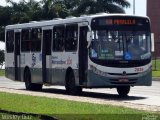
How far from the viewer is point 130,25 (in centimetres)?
2416

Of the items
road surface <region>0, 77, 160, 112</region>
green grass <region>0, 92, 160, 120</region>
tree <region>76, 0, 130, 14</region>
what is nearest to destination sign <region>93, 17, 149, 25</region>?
road surface <region>0, 77, 160, 112</region>

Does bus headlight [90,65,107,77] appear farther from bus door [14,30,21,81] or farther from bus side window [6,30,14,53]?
bus side window [6,30,14,53]

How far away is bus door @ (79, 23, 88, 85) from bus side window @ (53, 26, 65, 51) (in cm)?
202

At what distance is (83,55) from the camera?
80.1 ft

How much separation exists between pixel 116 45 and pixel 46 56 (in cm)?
557

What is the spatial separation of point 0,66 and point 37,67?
4738 cm

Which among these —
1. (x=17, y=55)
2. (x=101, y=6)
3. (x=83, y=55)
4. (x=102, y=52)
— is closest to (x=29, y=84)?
(x=17, y=55)

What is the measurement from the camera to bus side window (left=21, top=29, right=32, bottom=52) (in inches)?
1187

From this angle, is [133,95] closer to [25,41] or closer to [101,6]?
[25,41]

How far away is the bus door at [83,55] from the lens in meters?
24.2

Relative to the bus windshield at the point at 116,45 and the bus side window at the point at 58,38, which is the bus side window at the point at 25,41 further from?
the bus windshield at the point at 116,45

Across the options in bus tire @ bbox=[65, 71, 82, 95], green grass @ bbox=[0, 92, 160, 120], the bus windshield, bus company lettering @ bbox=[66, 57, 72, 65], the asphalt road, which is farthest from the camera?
bus company lettering @ bbox=[66, 57, 72, 65]

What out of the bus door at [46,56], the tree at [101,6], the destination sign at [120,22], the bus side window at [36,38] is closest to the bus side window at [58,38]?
the bus door at [46,56]

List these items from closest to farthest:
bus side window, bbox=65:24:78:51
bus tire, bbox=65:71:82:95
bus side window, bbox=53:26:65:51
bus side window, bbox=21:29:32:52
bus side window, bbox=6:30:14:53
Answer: bus side window, bbox=65:24:78:51
bus tire, bbox=65:71:82:95
bus side window, bbox=53:26:65:51
bus side window, bbox=21:29:32:52
bus side window, bbox=6:30:14:53
